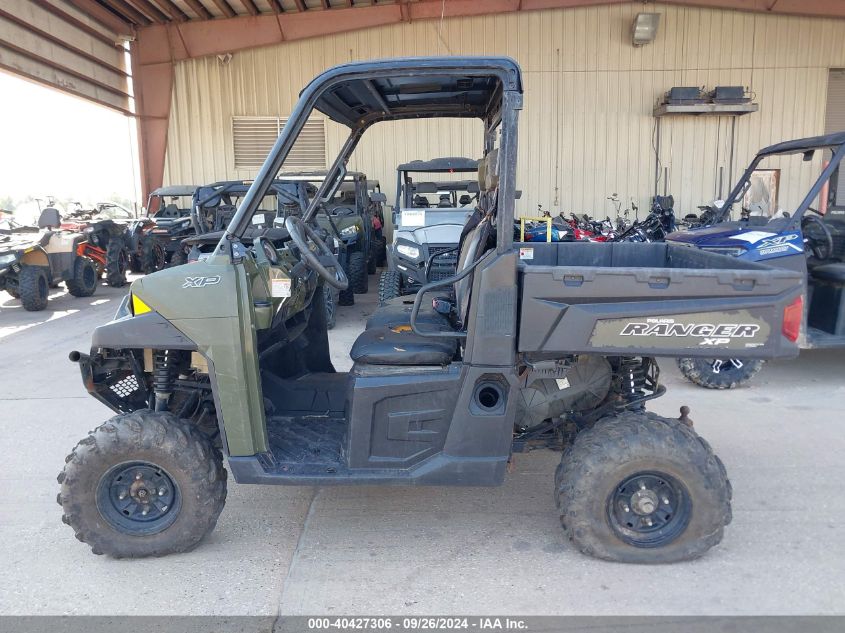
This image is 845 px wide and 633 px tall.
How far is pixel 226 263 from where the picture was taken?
2.95 metres

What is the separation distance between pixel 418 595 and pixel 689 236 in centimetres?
452

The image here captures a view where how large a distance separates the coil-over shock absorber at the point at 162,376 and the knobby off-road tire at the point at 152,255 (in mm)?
10374

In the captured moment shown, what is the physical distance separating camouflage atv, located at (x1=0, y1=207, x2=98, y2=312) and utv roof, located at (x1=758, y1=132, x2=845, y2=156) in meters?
9.96

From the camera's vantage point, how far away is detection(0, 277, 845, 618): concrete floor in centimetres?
277

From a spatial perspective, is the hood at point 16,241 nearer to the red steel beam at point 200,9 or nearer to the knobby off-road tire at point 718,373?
→ the red steel beam at point 200,9

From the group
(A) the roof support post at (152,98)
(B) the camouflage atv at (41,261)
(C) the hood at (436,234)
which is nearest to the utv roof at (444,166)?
(C) the hood at (436,234)

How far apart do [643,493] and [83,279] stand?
10888 mm

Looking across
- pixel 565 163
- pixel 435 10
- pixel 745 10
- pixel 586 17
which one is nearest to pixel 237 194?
pixel 435 10

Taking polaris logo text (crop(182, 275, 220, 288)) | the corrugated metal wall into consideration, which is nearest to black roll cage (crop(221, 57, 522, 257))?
polaris logo text (crop(182, 275, 220, 288))

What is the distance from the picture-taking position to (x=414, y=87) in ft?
11.1

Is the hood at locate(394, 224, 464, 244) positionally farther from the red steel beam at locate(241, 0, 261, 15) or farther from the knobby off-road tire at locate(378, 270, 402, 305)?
the red steel beam at locate(241, 0, 261, 15)

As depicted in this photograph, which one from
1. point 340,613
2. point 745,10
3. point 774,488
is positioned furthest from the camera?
point 745,10

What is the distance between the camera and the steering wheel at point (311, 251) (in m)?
2.95

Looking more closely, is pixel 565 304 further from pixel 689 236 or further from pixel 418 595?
pixel 689 236
